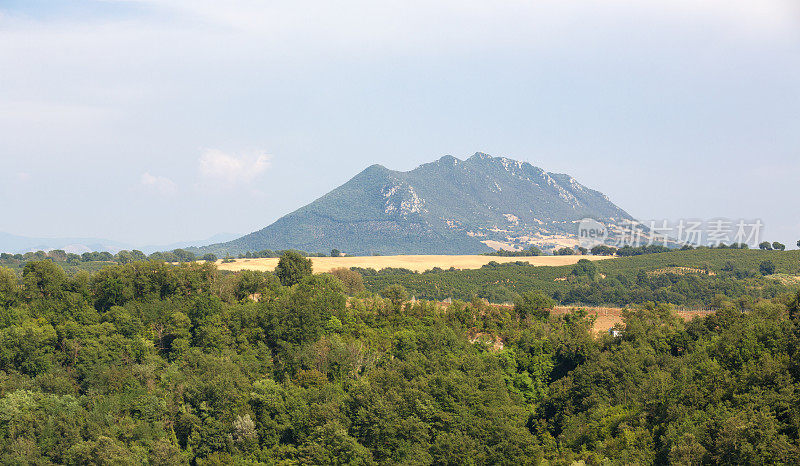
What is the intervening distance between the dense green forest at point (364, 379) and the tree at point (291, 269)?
9467mm

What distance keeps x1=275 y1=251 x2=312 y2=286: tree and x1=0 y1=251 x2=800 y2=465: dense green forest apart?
9.47 metres

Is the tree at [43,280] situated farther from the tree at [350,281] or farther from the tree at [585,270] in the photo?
the tree at [585,270]

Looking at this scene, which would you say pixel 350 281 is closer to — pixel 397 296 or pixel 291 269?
pixel 291 269

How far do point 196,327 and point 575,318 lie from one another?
39167 millimetres

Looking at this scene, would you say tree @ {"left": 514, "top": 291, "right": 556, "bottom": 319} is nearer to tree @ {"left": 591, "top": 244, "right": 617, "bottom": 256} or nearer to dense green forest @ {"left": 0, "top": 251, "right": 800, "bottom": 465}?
dense green forest @ {"left": 0, "top": 251, "right": 800, "bottom": 465}

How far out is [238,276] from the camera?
8694cm

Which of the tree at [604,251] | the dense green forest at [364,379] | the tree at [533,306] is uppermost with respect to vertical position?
the tree at [604,251]

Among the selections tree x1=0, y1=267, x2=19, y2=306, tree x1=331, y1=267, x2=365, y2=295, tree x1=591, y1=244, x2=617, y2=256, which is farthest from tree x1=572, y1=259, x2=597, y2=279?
tree x1=0, y1=267, x2=19, y2=306

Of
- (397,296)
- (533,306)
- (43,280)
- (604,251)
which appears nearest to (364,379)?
(397,296)

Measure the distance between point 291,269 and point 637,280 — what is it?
63890 millimetres

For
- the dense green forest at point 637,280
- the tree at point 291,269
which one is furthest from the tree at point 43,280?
the dense green forest at point 637,280

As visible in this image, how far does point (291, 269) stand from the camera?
9288cm

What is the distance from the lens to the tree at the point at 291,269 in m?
92.6

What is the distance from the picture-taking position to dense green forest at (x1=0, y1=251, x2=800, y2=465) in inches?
1921
